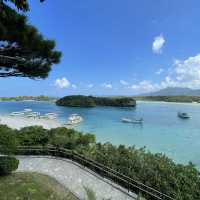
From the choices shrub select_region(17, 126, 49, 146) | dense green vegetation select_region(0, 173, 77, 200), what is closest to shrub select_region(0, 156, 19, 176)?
dense green vegetation select_region(0, 173, 77, 200)

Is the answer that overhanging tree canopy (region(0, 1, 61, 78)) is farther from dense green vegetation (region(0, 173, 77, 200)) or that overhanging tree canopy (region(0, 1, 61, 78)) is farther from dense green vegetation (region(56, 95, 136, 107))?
dense green vegetation (region(56, 95, 136, 107))

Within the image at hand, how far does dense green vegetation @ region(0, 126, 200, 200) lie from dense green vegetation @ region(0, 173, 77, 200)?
7.58ft

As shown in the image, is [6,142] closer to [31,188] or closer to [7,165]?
[7,165]

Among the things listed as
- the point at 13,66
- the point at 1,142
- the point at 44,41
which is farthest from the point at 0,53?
the point at 1,142

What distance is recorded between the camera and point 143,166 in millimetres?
9133

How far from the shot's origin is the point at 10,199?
5.86 metres

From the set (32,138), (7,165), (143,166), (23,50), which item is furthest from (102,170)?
(23,50)

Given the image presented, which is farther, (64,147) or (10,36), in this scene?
(64,147)

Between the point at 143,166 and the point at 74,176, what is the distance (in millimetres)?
3384

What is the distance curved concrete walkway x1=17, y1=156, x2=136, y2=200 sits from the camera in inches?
283

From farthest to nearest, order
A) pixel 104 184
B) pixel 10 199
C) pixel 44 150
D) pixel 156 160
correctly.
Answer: pixel 44 150
pixel 156 160
pixel 104 184
pixel 10 199

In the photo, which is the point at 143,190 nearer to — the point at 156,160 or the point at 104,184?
the point at 104,184

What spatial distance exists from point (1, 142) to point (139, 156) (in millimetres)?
7095

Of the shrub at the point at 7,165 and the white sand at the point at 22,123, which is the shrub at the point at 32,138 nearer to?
the shrub at the point at 7,165
